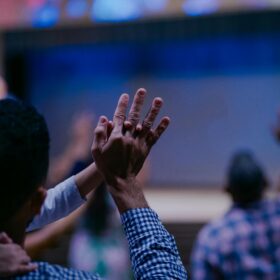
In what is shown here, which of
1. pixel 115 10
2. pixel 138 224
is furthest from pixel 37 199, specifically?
pixel 115 10

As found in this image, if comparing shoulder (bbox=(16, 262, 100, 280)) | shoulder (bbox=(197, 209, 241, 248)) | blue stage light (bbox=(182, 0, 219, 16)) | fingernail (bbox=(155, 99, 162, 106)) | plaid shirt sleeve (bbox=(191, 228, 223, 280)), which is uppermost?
blue stage light (bbox=(182, 0, 219, 16))

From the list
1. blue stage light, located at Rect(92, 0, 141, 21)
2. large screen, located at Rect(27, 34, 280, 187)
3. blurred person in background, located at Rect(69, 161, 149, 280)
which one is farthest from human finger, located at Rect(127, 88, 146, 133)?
large screen, located at Rect(27, 34, 280, 187)

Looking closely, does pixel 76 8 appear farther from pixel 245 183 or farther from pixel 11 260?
pixel 11 260

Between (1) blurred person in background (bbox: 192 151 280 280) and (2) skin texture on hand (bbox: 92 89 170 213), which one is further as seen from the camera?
(1) blurred person in background (bbox: 192 151 280 280)

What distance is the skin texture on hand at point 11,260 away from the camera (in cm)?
127

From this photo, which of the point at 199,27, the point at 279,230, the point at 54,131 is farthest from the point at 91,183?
the point at 54,131

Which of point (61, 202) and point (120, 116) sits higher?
point (120, 116)

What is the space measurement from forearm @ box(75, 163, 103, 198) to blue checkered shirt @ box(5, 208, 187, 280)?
299 millimetres

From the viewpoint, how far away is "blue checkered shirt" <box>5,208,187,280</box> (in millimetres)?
1325

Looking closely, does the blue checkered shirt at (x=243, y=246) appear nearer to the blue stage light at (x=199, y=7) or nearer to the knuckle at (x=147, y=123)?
the knuckle at (x=147, y=123)

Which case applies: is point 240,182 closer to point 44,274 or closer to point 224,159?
point 44,274

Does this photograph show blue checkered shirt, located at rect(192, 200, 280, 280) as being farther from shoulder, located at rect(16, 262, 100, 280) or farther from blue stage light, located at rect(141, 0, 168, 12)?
blue stage light, located at rect(141, 0, 168, 12)

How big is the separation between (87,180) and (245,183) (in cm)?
172

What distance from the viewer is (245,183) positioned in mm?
3291
